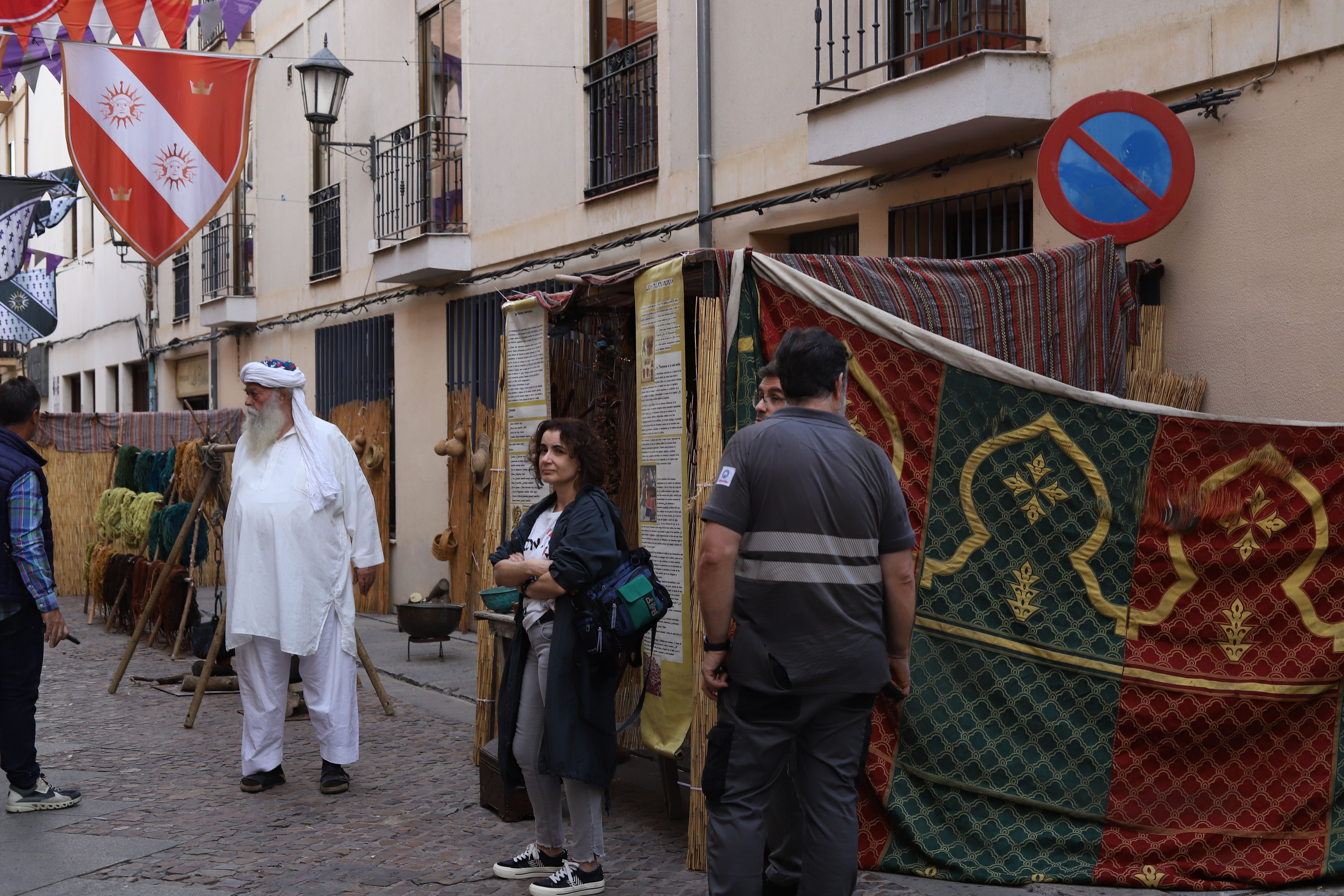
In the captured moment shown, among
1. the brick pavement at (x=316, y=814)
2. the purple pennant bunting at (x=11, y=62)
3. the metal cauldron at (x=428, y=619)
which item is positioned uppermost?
the purple pennant bunting at (x=11, y=62)

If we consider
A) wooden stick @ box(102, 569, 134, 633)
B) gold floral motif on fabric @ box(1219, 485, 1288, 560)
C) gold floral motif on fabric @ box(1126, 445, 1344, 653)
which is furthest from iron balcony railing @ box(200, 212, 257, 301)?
gold floral motif on fabric @ box(1219, 485, 1288, 560)

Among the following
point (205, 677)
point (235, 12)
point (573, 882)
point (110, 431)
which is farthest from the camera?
point (110, 431)

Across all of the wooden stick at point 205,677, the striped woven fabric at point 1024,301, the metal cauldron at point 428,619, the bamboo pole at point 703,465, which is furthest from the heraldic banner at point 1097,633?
the metal cauldron at point 428,619

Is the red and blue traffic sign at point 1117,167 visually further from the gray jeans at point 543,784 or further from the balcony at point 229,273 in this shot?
the balcony at point 229,273

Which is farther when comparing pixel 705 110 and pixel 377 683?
pixel 705 110

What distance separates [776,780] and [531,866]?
5.08 feet

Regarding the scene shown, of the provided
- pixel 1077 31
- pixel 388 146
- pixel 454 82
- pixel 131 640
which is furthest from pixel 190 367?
pixel 1077 31

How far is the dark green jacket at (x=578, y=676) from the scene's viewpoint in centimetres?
479

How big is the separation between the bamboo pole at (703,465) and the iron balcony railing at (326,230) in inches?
470

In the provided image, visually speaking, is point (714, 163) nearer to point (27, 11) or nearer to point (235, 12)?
point (235, 12)

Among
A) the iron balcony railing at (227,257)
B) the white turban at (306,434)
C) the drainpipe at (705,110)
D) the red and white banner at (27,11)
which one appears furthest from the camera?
the iron balcony railing at (227,257)

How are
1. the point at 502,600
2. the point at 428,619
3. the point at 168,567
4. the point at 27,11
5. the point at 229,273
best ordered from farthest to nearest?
1. the point at 229,273
2. the point at 428,619
3. the point at 27,11
4. the point at 168,567
5. the point at 502,600

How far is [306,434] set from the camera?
6.71 m

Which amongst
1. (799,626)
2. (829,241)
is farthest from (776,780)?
(829,241)
